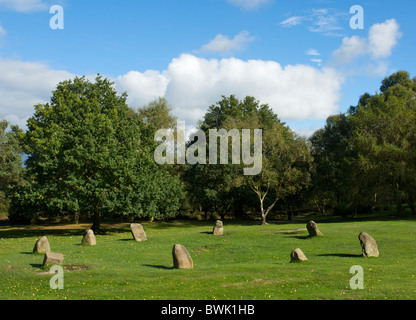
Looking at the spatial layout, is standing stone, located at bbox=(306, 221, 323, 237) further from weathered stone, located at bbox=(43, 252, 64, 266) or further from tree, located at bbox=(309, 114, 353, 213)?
tree, located at bbox=(309, 114, 353, 213)

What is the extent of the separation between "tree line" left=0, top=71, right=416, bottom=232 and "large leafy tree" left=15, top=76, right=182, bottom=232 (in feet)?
0.38

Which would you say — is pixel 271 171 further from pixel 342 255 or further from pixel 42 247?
pixel 42 247

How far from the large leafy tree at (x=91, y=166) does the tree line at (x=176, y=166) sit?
0.38 ft

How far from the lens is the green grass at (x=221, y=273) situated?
42.5 feet

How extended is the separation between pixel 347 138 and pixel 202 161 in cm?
2395

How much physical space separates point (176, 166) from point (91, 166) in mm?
27623

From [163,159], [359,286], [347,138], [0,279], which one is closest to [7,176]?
[163,159]

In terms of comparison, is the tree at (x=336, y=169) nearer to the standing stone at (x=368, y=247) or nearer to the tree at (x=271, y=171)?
the tree at (x=271, y=171)

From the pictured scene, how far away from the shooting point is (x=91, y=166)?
3688cm

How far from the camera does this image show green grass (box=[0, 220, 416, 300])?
12969 mm

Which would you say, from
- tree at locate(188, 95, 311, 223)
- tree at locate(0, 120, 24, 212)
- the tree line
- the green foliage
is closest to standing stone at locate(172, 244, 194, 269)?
the tree line

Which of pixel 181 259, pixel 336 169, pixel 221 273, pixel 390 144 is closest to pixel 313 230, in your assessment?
pixel 181 259

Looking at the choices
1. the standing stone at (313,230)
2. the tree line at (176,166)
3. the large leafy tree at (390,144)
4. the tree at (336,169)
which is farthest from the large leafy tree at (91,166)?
the large leafy tree at (390,144)

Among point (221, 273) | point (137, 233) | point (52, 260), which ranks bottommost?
point (137, 233)
